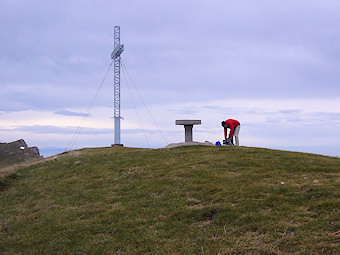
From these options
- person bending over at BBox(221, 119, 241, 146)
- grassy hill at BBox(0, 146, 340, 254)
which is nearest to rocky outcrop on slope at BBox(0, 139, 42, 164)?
grassy hill at BBox(0, 146, 340, 254)

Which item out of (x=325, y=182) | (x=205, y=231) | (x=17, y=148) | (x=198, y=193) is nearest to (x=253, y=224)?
(x=205, y=231)

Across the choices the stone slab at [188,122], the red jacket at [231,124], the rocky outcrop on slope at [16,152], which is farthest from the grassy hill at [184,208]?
the rocky outcrop on slope at [16,152]

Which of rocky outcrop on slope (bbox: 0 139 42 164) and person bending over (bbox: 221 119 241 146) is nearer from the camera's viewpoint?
person bending over (bbox: 221 119 241 146)

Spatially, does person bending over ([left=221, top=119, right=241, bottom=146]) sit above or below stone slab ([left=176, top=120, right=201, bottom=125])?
below

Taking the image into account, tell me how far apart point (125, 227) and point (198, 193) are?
2.23 meters

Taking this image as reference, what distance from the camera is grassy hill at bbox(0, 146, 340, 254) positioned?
6.16 meters

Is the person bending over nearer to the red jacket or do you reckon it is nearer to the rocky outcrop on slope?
the red jacket

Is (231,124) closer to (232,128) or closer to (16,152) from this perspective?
(232,128)

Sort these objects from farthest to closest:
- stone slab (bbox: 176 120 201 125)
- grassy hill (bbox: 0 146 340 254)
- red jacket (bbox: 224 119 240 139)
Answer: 1. stone slab (bbox: 176 120 201 125)
2. red jacket (bbox: 224 119 240 139)
3. grassy hill (bbox: 0 146 340 254)

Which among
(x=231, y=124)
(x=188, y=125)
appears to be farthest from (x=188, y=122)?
(x=231, y=124)

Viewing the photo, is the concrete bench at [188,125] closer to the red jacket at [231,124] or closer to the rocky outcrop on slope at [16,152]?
the red jacket at [231,124]

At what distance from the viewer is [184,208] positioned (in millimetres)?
7910

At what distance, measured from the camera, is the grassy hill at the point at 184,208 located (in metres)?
6.16

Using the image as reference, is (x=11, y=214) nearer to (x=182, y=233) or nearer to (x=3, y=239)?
(x=3, y=239)
